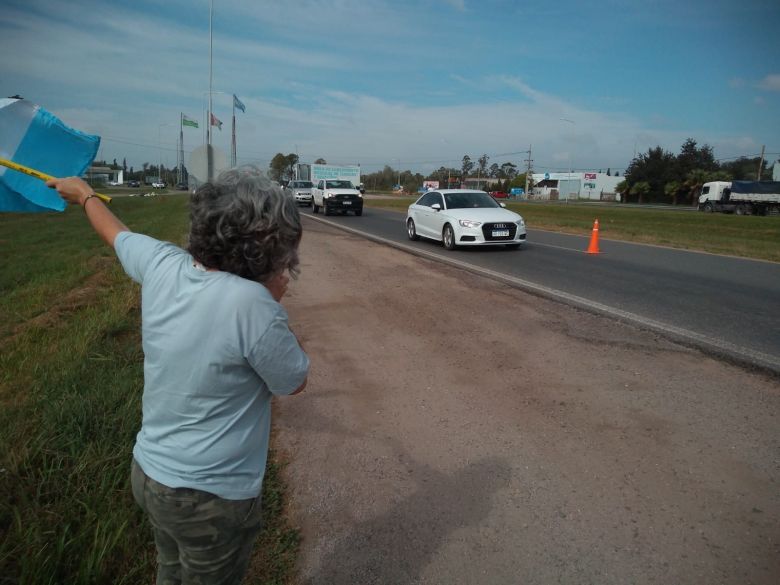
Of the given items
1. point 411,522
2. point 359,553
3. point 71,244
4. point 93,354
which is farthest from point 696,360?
point 71,244

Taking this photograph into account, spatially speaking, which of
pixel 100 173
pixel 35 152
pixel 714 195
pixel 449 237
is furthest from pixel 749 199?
pixel 35 152

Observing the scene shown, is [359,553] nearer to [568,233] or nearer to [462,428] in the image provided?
[462,428]

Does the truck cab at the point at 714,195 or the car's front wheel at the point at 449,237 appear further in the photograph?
the truck cab at the point at 714,195

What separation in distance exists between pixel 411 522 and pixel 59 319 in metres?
6.17

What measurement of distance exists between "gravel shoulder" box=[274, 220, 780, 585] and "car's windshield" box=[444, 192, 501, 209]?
8797 mm

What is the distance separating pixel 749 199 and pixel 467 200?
39713mm

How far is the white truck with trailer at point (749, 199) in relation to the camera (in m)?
42.5

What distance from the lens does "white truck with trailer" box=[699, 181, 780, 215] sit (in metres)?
42.5

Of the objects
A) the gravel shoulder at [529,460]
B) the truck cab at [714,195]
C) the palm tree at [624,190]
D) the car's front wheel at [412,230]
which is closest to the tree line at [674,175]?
the palm tree at [624,190]

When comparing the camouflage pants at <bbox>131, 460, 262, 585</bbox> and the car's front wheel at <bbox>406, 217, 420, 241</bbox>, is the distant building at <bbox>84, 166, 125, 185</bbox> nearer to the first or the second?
the camouflage pants at <bbox>131, 460, 262, 585</bbox>

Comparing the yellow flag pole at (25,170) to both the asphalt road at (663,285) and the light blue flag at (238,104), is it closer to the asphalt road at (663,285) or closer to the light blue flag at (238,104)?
the asphalt road at (663,285)

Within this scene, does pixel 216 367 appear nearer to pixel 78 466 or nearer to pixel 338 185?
pixel 78 466

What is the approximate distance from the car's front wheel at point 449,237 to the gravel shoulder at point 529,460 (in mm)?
7775

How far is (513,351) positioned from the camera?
543cm
